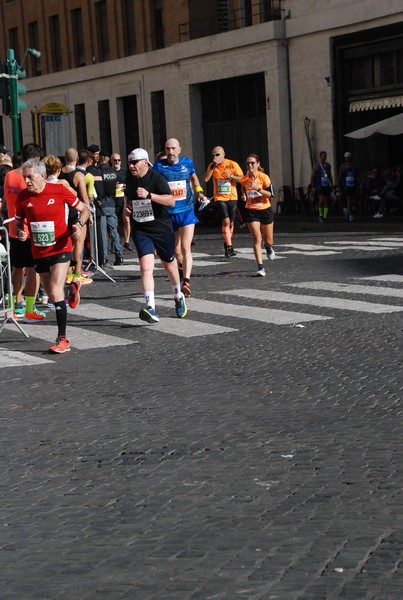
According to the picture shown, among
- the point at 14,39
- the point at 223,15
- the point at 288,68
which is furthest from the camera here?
the point at 14,39

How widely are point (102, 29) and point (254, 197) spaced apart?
3235 centimetres

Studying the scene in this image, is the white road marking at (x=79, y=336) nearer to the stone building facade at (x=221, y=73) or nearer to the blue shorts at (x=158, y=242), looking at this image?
the blue shorts at (x=158, y=242)

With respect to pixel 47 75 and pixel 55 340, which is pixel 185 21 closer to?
pixel 47 75

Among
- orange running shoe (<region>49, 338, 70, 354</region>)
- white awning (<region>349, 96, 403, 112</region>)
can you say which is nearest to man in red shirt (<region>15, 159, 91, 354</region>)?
orange running shoe (<region>49, 338, 70, 354</region>)

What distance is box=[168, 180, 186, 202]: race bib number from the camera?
15291mm

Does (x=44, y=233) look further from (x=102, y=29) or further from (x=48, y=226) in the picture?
(x=102, y=29)

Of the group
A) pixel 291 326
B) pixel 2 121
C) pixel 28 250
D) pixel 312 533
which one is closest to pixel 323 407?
pixel 312 533

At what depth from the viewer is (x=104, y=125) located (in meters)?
49.7

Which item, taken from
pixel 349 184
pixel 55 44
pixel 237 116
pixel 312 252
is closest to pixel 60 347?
pixel 312 252

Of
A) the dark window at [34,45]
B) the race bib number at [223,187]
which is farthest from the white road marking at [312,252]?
the dark window at [34,45]

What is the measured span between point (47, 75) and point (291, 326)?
4123cm

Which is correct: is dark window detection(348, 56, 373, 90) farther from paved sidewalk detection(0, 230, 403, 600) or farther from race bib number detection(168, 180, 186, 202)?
paved sidewalk detection(0, 230, 403, 600)

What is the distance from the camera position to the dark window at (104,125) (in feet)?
162

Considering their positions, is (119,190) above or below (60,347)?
above
